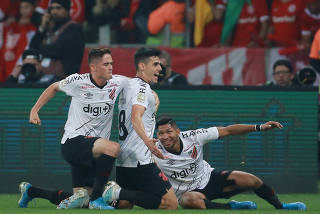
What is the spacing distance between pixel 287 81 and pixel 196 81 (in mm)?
1536

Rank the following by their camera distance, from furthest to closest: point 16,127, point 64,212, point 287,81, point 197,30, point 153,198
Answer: point 197,30 < point 287,81 < point 16,127 < point 153,198 < point 64,212

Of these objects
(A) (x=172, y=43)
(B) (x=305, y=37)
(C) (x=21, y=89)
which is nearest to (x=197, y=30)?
(A) (x=172, y=43)

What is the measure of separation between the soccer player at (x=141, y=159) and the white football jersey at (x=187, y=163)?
Answer: 0.44 metres

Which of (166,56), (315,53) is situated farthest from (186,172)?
(315,53)

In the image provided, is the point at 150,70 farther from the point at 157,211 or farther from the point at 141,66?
the point at 157,211

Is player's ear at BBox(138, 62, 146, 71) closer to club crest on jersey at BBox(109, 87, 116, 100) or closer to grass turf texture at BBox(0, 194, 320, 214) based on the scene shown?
club crest on jersey at BBox(109, 87, 116, 100)

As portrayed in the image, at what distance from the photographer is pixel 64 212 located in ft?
33.9

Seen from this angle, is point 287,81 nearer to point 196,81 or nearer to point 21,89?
point 196,81

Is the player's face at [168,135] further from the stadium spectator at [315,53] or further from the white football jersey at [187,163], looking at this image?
the stadium spectator at [315,53]

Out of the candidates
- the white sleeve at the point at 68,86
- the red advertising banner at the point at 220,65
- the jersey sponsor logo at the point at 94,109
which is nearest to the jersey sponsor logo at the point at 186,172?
the jersey sponsor logo at the point at 94,109

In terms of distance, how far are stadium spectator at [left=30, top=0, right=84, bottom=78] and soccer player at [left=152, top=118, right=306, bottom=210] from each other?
3204 millimetres

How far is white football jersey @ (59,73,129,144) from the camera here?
36.5 feet

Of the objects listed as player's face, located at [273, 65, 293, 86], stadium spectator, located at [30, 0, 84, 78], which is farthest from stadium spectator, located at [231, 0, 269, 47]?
stadium spectator, located at [30, 0, 84, 78]

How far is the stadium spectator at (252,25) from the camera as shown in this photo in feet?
52.0
